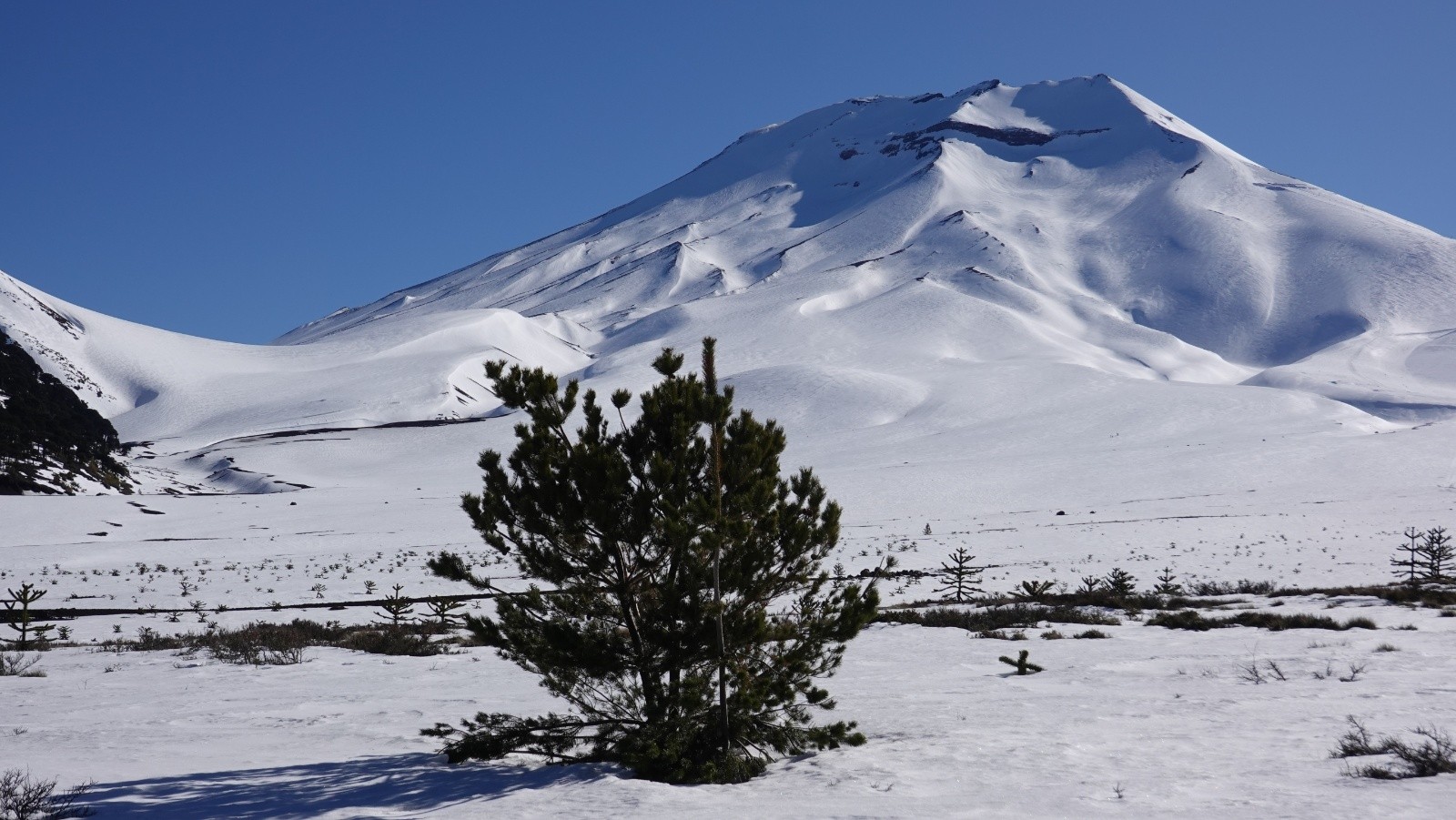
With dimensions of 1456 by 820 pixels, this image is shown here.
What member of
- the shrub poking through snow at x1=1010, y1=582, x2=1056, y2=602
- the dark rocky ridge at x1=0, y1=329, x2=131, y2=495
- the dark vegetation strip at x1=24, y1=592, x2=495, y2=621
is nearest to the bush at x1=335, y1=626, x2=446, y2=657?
the dark vegetation strip at x1=24, y1=592, x2=495, y2=621

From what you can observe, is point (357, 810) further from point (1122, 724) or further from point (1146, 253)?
point (1146, 253)

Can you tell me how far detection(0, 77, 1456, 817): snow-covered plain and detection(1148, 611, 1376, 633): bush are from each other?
58 cm

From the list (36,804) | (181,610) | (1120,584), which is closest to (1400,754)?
(36,804)

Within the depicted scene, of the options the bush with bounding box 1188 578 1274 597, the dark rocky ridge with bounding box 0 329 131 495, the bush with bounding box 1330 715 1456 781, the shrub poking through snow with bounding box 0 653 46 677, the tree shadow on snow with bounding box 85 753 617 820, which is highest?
the dark rocky ridge with bounding box 0 329 131 495

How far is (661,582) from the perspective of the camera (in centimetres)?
805

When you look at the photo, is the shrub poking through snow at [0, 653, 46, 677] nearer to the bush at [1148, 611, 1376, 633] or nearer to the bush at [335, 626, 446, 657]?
the bush at [335, 626, 446, 657]

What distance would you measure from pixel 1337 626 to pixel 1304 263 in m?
199

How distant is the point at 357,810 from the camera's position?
22.1 feet

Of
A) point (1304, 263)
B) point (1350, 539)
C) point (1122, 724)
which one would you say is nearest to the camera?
point (1122, 724)

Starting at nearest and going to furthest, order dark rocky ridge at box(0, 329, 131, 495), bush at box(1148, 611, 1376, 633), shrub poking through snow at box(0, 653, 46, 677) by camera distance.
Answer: shrub poking through snow at box(0, 653, 46, 677), bush at box(1148, 611, 1376, 633), dark rocky ridge at box(0, 329, 131, 495)

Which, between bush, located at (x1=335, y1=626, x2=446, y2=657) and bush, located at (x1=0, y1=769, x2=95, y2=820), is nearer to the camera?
bush, located at (x1=0, y1=769, x2=95, y2=820)

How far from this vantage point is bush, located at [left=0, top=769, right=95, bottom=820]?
608 cm

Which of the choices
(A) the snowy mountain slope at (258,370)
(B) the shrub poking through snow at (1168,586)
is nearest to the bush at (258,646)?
(B) the shrub poking through snow at (1168,586)

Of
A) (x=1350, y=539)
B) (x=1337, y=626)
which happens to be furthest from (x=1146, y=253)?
(x=1337, y=626)
